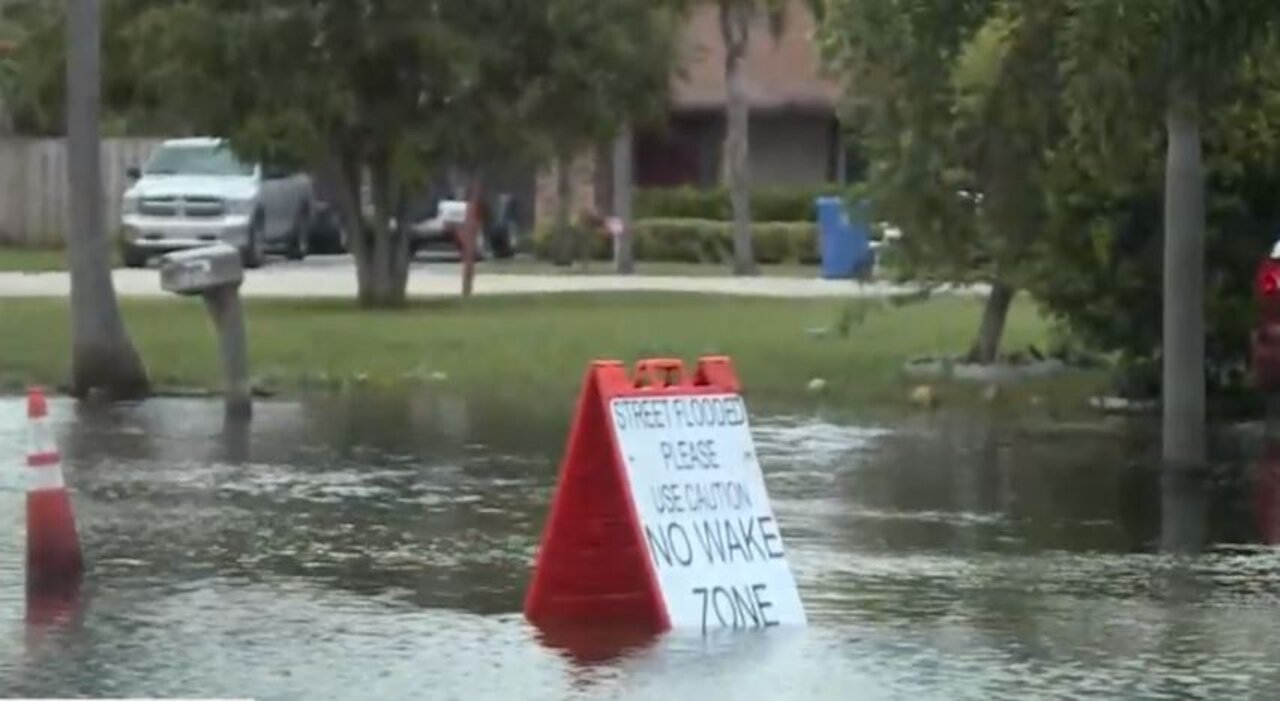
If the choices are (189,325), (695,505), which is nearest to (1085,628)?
(695,505)

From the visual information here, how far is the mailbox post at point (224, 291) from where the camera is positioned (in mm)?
20375

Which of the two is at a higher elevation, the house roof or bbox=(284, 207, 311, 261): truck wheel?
the house roof

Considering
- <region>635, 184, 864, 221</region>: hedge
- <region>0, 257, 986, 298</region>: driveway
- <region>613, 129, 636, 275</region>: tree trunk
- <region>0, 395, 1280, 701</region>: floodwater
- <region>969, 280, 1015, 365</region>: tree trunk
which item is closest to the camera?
<region>0, 395, 1280, 701</region>: floodwater

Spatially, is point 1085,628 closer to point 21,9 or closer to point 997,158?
point 997,158

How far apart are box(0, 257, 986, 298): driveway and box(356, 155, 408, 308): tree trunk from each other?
180 cm

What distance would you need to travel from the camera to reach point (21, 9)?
126 feet

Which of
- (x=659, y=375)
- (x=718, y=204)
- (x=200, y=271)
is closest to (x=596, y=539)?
(x=659, y=375)

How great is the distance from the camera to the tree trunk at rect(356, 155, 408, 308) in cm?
3106

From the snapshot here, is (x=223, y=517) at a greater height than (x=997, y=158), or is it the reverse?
(x=997, y=158)

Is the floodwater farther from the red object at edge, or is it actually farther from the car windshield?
the car windshield

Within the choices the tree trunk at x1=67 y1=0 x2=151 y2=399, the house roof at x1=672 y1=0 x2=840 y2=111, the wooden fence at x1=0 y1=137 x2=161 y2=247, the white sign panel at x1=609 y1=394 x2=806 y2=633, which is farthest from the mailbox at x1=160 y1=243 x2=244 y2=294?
the house roof at x1=672 y1=0 x2=840 y2=111

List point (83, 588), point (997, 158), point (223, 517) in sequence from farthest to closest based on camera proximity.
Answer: point (997, 158), point (223, 517), point (83, 588)

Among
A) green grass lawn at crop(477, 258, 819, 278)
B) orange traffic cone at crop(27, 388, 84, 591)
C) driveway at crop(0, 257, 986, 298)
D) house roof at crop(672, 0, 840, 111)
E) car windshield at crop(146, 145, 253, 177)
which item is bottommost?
green grass lawn at crop(477, 258, 819, 278)

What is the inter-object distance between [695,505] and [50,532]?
103 inches
